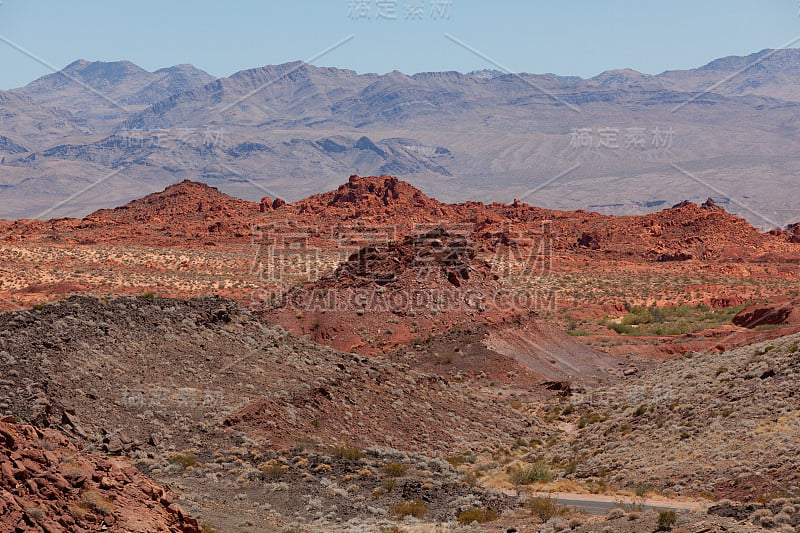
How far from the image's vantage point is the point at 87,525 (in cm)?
1007

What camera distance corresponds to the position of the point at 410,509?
51.3 feet

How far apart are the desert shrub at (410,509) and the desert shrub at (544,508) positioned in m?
2.00

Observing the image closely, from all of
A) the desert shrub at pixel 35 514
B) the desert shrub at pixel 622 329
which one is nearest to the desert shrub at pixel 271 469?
the desert shrub at pixel 35 514

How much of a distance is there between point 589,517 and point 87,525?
8.36 metres

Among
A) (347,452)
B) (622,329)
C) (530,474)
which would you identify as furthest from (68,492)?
(622,329)

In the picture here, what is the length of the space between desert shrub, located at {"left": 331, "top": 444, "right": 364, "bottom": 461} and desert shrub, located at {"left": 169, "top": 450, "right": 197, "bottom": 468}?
3299mm

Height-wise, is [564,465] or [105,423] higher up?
[105,423]

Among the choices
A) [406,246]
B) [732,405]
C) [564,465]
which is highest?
[406,246]

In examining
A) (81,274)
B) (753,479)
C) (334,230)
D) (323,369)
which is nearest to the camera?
(753,479)

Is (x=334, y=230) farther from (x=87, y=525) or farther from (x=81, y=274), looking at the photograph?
(x=87, y=525)

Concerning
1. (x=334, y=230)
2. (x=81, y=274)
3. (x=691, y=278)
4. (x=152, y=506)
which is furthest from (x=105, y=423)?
(x=334, y=230)

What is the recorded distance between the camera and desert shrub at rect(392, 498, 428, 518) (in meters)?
15.5

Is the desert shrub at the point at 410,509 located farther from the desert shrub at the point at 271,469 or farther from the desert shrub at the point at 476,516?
the desert shrub at the point at 271,469

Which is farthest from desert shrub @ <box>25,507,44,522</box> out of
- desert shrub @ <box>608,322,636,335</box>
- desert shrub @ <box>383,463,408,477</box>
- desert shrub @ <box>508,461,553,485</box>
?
desert shrub @ <box>608,322,636,335</box>
